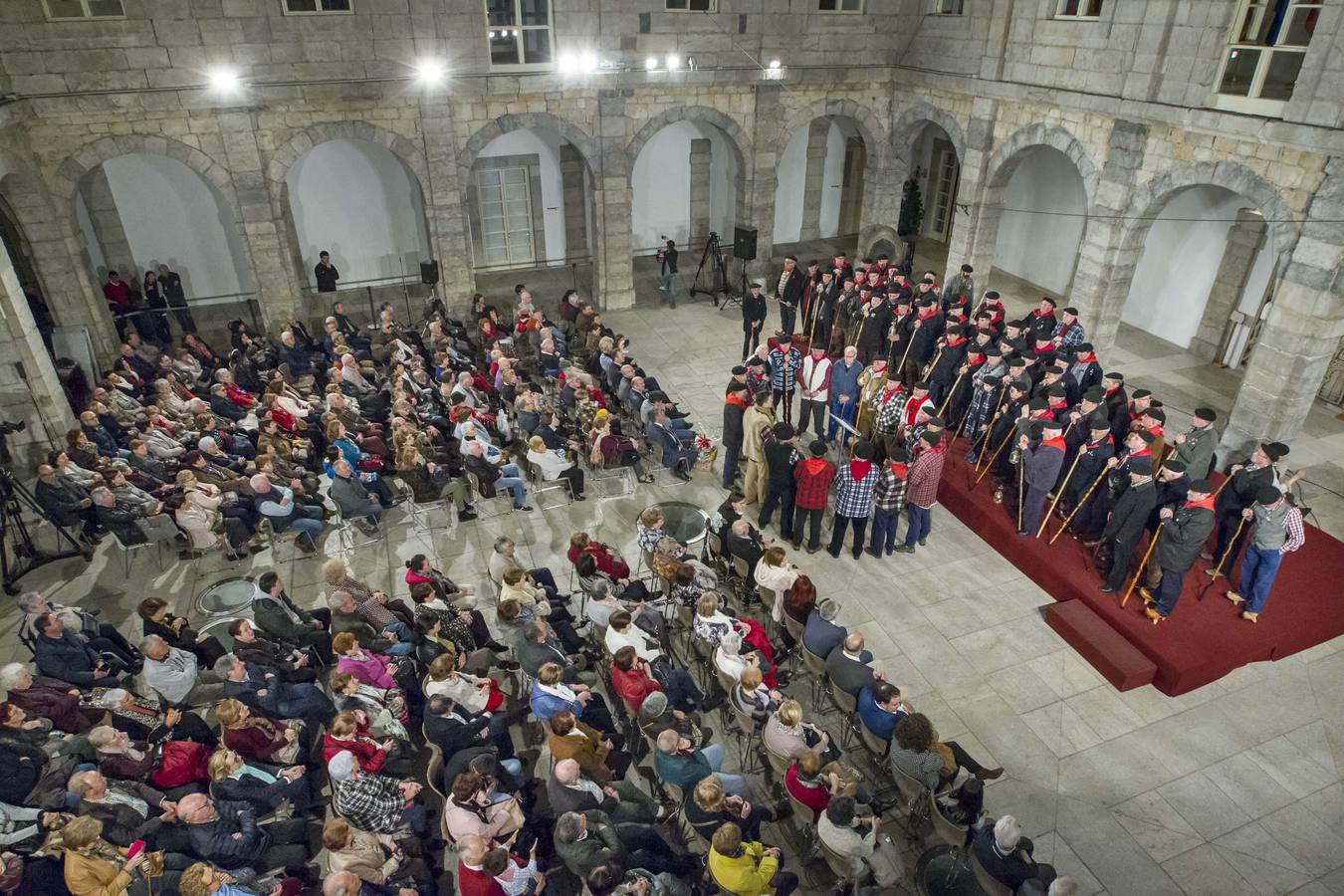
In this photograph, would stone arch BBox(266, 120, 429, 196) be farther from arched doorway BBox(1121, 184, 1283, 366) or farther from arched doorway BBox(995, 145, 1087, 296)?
arched doorway BBox(1121, 184, 1283, 366)

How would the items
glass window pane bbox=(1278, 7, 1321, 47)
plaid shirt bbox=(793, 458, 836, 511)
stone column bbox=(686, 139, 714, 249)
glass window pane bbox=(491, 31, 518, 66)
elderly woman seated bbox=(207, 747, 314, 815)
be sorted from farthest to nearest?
1. stone column bbox=(686, 139, 714, 249)
2. glass window pane bbox=(491, 31, 518, 66)
3. glass window pane bbox=(1278, 7, 1321, 47)
4. plaid shirt bbox=(793, 458, 836, 511)
5. elderly woman seated bbox=(207, 747, 314, 815)

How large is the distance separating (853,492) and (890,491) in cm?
39

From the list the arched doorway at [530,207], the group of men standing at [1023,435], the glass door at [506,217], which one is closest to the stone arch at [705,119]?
the arched doorway at [530,207]

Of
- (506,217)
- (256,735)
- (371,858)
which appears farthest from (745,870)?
(506,217)

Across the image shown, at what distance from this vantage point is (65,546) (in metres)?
9.87

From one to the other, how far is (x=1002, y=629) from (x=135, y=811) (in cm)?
777

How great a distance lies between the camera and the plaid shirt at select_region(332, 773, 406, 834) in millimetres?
5555

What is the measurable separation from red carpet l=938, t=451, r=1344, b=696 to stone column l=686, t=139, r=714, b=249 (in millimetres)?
11937

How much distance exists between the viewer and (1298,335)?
→ 10258 mm

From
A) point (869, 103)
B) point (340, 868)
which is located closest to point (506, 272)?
point (869, 103)

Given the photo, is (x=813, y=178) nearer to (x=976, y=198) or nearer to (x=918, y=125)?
(x=918, y=125)

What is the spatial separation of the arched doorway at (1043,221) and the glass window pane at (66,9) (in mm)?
15968

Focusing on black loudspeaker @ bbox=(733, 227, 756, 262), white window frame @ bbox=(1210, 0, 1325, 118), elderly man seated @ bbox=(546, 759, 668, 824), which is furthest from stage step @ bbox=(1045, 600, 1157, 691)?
black loudspeaker @ bbox=(733, 227, 756, 262)

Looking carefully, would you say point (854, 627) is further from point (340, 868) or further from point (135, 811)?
point (135, 811)
